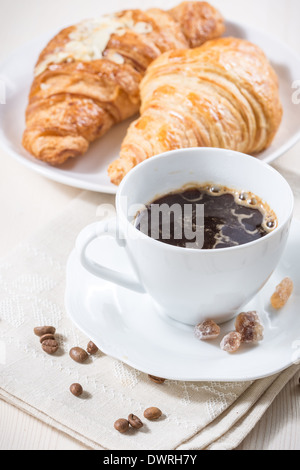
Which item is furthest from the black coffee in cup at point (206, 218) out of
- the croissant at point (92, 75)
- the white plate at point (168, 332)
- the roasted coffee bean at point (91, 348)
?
the croissant at point (92, 75)

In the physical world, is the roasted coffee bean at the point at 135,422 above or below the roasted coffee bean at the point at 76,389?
above

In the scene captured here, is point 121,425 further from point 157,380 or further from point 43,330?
point 43,330

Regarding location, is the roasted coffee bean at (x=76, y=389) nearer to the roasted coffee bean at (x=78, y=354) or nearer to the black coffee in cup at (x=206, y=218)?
the roasted coffee bean at (x=78, y=354)

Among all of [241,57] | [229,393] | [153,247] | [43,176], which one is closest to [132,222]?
[153,247]

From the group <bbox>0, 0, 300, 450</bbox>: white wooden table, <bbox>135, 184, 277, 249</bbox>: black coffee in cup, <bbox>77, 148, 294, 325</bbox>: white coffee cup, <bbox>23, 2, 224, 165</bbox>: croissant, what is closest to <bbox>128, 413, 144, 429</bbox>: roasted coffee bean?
<bbox>0, 0, 300, 450</bbox>: white wooden table

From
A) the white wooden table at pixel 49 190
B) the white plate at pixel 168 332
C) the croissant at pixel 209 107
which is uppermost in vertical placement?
the croissant at pixel 209 107

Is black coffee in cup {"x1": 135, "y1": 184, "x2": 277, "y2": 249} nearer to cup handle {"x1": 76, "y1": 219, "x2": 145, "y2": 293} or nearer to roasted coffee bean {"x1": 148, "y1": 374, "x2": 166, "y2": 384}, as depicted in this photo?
cup handle {"x1": 76, "y1": 219, "x2": 145, "y2": 293}
